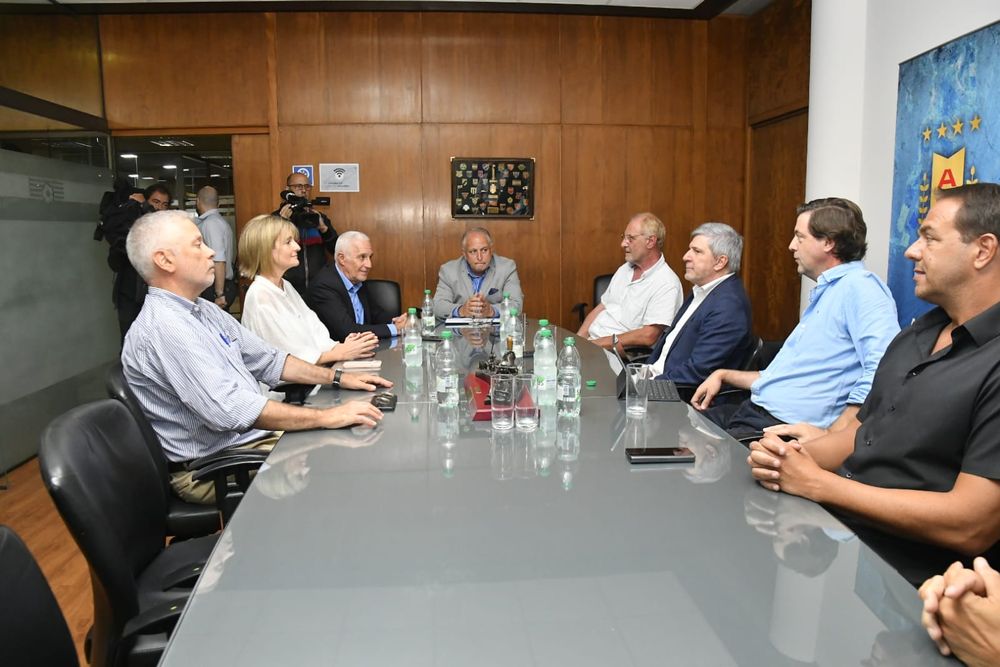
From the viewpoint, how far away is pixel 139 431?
180 centimetres

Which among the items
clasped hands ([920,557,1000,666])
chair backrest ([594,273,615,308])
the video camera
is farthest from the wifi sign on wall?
clasped hands ([920,557,1000,666])

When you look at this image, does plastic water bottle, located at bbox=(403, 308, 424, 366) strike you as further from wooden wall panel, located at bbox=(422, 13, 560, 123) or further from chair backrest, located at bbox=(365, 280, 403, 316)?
wooden wall panel, located at bbox=(422, 13, 560, 123)

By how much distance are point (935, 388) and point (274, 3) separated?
5.91 m

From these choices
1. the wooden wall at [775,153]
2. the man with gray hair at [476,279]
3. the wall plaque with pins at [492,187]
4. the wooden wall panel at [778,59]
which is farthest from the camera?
the wall plaque with pins at [492,187]

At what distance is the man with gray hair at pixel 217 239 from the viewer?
589 centimetres

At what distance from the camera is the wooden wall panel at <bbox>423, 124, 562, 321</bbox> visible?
6270 millimetres

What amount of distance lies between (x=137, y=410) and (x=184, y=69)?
498 cm

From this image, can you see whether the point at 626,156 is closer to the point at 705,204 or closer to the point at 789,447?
the point at 705,204

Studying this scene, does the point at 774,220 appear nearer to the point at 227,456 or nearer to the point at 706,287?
the point at 706,287

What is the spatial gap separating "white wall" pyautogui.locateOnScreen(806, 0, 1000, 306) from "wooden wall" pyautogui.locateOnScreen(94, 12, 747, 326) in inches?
82.9

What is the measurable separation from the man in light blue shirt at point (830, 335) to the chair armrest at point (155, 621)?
1.85 metres

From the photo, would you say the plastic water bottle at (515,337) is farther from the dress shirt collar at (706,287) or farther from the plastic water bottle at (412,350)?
the dress shirt collar at (706,287)

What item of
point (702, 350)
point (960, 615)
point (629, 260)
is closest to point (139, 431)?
point (960, 615)

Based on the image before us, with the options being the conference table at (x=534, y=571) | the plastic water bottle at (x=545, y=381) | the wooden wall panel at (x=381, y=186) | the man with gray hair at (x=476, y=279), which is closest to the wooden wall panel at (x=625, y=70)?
the wooden wall panel at (x=381, y=186)
